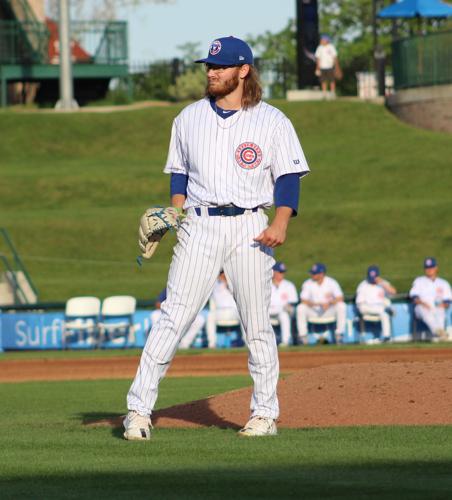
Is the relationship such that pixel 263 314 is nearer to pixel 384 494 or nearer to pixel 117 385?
pixel 384 494

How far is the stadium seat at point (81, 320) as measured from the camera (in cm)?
2378

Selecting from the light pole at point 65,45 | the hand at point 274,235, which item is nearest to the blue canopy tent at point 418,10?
the light pole at point 65,45

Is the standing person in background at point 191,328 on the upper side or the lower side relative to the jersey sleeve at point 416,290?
lower

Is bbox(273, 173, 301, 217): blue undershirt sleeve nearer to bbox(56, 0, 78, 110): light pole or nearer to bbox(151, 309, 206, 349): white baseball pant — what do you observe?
bbox(151, 309, 206, 349): white baseball pant

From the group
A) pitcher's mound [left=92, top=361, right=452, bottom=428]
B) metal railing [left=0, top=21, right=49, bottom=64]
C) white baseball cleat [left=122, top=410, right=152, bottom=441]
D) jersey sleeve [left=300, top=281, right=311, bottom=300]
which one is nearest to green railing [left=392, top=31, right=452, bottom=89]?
metal railing [left=0, top=21, right=49, bottom=64]

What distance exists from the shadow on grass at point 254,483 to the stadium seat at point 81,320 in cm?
1729

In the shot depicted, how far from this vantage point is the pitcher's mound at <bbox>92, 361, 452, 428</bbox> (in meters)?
8.74

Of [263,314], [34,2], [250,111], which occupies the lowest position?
[263,314]

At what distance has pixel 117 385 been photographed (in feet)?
50.9

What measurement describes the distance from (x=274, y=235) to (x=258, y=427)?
1136 mm

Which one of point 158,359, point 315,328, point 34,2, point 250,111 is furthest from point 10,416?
point 34,2

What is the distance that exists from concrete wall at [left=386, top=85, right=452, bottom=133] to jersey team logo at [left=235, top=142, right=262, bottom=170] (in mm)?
30388

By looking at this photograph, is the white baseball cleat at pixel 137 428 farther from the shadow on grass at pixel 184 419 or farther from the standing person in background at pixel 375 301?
the standing person in background at pixel 375 301

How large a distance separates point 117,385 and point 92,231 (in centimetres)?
1774
